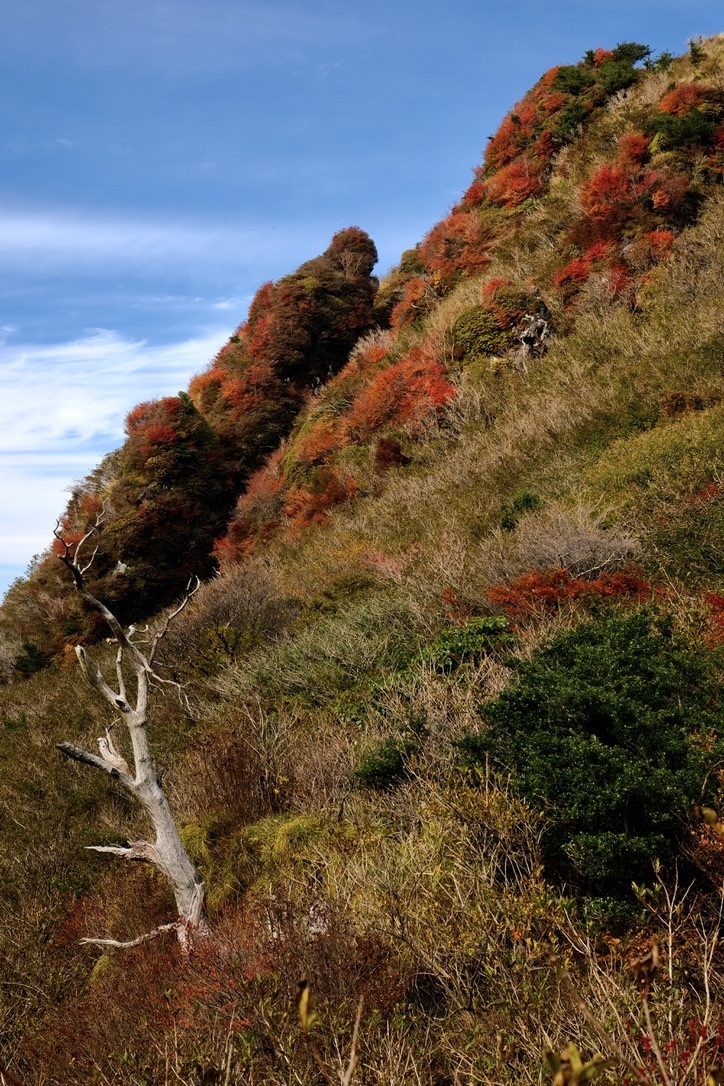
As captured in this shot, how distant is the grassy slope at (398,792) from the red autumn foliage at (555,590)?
28cm

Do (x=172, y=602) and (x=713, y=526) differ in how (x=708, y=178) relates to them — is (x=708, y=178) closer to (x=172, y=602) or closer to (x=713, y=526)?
(x=713, y=526)

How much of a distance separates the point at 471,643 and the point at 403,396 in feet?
54.1

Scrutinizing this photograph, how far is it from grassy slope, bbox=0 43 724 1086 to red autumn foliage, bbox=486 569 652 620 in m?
0.28

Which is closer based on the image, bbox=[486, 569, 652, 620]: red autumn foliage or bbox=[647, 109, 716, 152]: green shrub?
bbox=[486, 569, 652, 620]: red autumn foliage

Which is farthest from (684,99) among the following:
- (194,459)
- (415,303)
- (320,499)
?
(194,459)

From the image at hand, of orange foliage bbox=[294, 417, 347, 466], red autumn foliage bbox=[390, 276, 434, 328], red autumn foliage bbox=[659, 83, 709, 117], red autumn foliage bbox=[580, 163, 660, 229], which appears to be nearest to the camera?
red autumn foliage bbox=[580, 163, 660, 229]

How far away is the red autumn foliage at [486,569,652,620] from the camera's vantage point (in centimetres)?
938

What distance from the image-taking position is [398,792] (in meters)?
6.61

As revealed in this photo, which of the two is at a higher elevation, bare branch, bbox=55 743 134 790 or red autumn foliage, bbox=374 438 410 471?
red autumn foliage, bbox=374 438 410 471

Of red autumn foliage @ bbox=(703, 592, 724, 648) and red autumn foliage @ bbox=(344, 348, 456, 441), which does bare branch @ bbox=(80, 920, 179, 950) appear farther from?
red autumn foliage @ bbox=(344, 348, 456, 441)

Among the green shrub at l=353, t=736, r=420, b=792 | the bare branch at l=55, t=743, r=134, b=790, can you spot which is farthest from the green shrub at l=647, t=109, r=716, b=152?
Answer: the bare branch at l=55, t=743, r=134, b=790

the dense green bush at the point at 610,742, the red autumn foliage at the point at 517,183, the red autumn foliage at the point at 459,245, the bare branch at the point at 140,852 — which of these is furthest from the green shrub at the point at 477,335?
the bare branch at the point at 140,852

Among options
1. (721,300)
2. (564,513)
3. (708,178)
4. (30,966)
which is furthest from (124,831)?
(708,178)

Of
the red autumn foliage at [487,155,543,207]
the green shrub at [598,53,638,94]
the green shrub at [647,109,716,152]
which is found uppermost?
the green shrub at [598,53,638,94]
